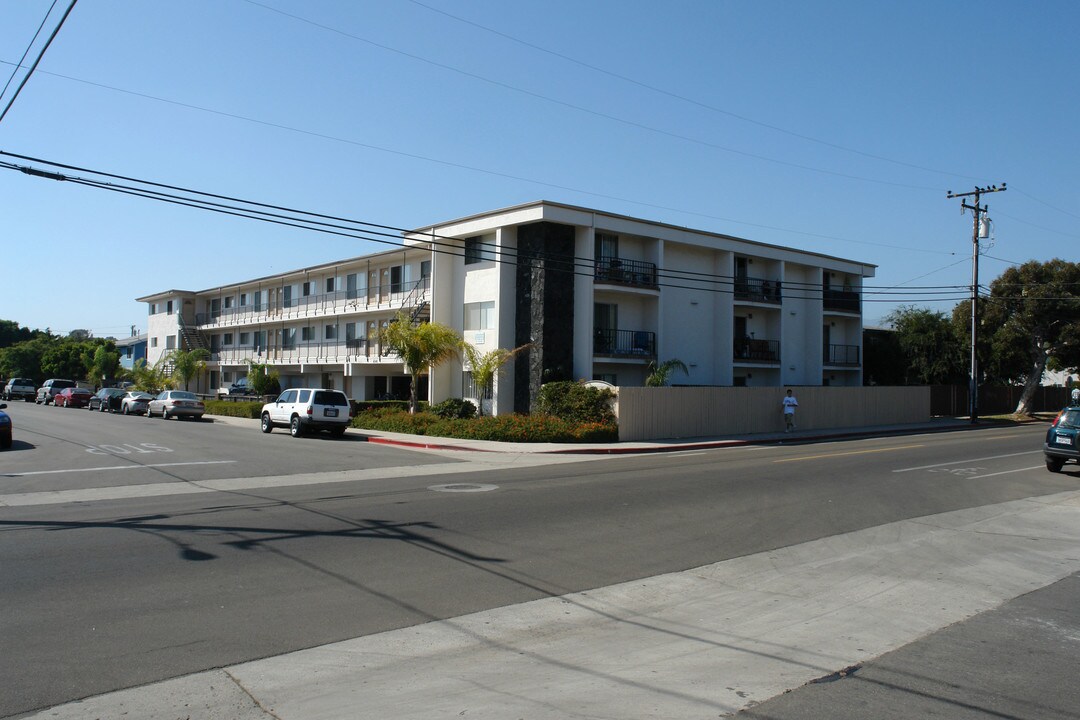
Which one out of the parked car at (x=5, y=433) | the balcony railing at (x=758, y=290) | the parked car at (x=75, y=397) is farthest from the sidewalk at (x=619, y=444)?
the parked car at (x=75, y=397)

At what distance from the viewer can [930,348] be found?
155ft

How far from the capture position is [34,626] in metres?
6.43

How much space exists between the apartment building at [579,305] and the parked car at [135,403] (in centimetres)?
974

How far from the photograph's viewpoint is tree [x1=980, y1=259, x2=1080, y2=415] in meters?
44.8

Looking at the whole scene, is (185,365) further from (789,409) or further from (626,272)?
(789,409)

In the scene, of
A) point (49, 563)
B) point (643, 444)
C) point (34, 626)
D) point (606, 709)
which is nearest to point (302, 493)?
point (49, 563)

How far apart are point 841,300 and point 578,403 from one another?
23.1 meters

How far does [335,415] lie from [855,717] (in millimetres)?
25832

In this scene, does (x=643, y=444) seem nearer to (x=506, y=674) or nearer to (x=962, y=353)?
(x=506, y=674)

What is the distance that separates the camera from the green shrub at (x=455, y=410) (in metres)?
31.3

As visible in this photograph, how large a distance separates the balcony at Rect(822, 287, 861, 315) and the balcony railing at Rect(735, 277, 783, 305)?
159 inches

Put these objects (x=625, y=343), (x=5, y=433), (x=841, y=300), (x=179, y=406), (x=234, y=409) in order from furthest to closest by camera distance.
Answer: (x=841, y=300)
(x=234, y=409)
(x=179, y=406)
(x=625, y=343)
(x=5, y=433)

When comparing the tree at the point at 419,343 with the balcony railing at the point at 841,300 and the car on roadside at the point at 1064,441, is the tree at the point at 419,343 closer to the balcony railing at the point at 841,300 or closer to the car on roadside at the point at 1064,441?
the car on roadside at the point at 1064,441

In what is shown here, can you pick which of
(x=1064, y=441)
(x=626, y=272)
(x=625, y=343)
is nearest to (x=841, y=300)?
(x=625, y=343)
